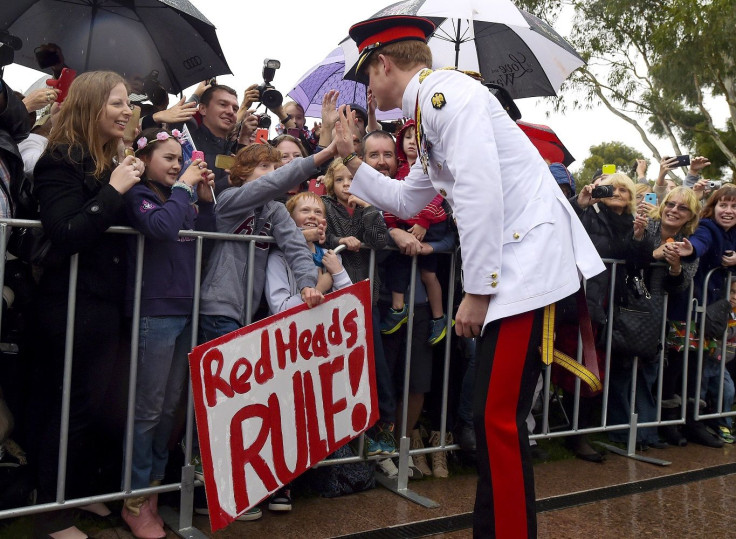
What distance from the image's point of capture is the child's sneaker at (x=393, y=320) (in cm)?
439

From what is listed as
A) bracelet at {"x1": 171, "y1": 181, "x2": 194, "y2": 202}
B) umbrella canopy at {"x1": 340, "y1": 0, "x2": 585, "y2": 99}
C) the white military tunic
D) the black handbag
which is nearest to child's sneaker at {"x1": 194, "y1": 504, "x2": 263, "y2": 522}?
bracelet at {"x1": 171, "y1": 181, "x2": 194, "y2": 202}

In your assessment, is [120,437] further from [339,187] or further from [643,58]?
[643,58]

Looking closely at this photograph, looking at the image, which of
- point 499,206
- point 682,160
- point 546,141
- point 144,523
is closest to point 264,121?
point 546,141

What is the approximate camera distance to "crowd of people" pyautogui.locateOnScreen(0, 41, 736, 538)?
3.26m

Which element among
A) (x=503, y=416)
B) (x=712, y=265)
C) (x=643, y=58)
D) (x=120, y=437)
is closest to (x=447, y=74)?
(x=503, y=416)

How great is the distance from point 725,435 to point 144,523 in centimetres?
474

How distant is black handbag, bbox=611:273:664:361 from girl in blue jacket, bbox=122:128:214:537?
3.18 meters

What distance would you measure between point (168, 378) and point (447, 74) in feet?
6.30

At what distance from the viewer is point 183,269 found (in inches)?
141

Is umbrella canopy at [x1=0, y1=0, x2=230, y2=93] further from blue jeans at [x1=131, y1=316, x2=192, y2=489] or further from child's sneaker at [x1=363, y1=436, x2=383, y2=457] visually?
child's sneaker at [x1=363, y1=436, x2=383, y2=457]

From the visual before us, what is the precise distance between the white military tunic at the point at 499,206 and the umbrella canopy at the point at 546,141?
4140 mm

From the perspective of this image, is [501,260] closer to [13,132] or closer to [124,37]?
[13,132]

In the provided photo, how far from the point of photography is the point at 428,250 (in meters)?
4.38

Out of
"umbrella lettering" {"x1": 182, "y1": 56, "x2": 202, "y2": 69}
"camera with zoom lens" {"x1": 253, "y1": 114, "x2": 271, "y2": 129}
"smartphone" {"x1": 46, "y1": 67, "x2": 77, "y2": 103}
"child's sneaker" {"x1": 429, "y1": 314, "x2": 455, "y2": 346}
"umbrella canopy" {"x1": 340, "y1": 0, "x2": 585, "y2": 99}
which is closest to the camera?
"smartphone" {"x1": 46, "y1": 67, "x2": 77, "y2": 103}
